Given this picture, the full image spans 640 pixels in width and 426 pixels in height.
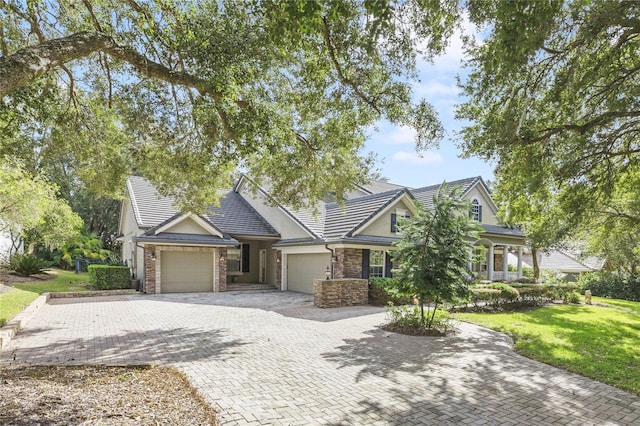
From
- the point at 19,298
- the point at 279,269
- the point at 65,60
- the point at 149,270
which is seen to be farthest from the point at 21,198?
the point at 65,60

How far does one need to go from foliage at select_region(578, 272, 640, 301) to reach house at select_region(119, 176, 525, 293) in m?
7.60

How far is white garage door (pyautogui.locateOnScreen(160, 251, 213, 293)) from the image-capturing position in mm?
18875

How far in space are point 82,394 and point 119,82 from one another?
836cm

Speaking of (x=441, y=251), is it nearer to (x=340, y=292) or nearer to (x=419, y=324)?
(x=419, y=324)

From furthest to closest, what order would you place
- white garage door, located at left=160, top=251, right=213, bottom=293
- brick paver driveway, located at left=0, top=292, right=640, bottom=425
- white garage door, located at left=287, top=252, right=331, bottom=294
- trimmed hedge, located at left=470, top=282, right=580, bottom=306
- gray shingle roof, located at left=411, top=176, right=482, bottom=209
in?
gray shingle roof, located at left=411, top=176, right=482, bottom=209 → white garage door, located at left=160, top=251, right=213, bottom=293 → white garage door, located at left=287, top=252, right=331, bottom=294 → trimmed hedge, located at left=470, top=282, right=580, bottom=306 → brick paver driveway, located at left=0, top=292, right=640, bottom=425

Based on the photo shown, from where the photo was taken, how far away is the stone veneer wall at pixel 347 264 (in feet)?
54.6

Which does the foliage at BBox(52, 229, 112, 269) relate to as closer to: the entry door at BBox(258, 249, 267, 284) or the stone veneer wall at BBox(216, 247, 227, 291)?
the entry door at BBox(258, 249, 267, 284)

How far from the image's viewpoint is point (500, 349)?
875cm

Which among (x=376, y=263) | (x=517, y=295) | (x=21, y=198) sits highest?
(x=21, y=198)

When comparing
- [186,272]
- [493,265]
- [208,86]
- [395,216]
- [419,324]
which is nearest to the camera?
[208,86]

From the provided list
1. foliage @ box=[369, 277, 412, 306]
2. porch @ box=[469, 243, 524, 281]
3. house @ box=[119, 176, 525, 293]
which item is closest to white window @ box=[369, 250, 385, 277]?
house @ box=[119, 176, 525, 293]

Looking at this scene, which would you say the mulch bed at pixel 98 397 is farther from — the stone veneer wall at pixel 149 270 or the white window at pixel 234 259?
the white window at pixel 234 259

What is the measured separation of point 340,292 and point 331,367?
814 cm

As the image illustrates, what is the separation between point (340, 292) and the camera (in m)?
15.1
